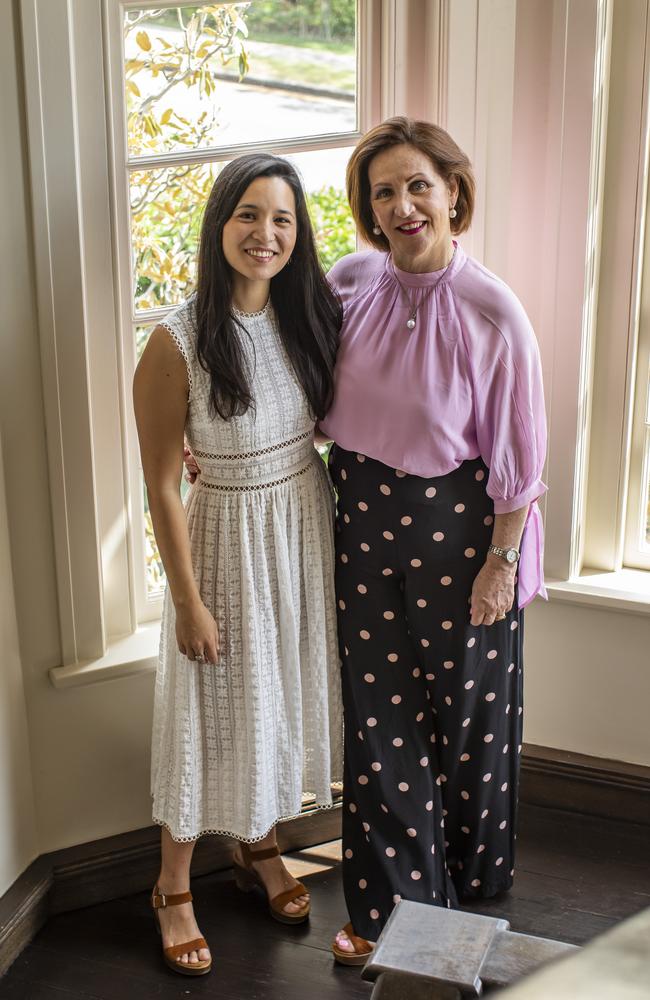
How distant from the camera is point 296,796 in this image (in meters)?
2.14

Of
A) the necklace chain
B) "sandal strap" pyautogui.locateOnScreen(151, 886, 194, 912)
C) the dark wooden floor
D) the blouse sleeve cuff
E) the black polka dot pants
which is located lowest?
the dark wooden floor

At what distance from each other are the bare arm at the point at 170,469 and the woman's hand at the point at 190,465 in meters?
0.13

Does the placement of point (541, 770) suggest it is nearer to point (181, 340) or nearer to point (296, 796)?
point (296, 796)

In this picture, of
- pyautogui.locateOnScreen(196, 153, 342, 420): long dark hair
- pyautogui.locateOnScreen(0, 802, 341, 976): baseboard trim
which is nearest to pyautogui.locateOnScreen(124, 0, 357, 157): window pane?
pyautogui.locateOnScreen(196, 153, 342, 420): long dark hair

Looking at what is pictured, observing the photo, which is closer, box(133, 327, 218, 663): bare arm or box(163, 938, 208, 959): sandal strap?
box(133, 327, 218, 663): bare arm

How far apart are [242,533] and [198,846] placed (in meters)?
0.84

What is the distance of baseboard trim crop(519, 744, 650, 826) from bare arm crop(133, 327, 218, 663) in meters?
1.00

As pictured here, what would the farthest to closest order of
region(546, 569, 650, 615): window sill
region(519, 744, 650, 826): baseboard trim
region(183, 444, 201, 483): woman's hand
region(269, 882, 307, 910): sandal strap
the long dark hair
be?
region(519, 744, 650, 826): baseboard trim, region(546, 569, 650, 615): window sill, region(269, 882, 307, 910): sandal strap, region(183, 444, 201, 483): woman's hand, the long dark hair

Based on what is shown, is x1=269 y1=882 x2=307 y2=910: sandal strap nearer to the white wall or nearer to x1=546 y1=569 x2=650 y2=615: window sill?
the white wall

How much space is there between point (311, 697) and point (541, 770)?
2.44 ft

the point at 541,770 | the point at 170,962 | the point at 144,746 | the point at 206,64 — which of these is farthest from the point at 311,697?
the point at 206,64

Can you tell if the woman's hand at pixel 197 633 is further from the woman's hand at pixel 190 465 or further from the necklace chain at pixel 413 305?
the necklace chain at pixel 413 305

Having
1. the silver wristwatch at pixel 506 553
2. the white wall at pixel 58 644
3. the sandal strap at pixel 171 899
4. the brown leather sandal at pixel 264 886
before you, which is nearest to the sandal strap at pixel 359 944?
the brown leather sandal at pixel 264 886

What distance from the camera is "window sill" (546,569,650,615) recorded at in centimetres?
237
